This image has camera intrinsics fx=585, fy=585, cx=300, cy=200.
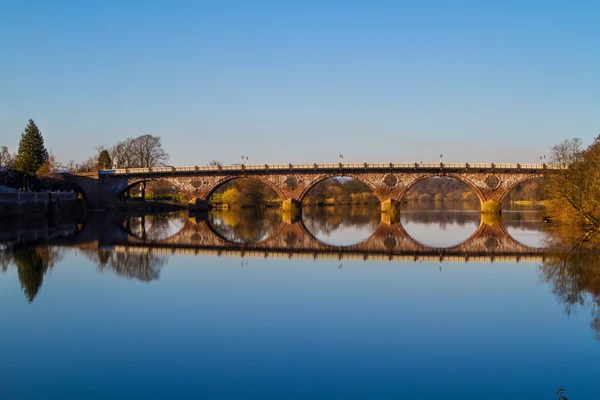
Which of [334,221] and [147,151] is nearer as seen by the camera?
[334,221]

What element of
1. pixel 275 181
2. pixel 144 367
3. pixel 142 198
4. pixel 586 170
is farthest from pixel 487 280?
pixel 142 198

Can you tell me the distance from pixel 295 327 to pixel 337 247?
18584mm

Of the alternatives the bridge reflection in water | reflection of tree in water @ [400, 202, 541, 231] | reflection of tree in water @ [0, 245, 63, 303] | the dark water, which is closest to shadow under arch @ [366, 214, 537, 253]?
the bridge reflection in water

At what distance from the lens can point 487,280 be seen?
65.7ft

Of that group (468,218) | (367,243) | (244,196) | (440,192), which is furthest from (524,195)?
(367,243)

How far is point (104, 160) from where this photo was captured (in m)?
88.4

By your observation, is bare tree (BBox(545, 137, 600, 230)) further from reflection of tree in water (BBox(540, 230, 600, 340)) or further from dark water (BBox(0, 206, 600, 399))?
dark water (BBox(0, 206, 600, 399))

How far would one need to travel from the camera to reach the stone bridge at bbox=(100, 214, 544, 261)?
27.5 meters

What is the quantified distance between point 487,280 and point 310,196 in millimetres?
78818

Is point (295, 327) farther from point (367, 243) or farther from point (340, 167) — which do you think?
point (340, 167)

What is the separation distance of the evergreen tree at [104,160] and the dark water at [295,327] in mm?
64335

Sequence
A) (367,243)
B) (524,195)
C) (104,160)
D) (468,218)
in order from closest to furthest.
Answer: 1. (367,243)
2. (468,218)
3. (104,160)
4. (524,195)

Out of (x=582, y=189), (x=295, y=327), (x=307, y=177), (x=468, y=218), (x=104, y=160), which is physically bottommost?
(x=295, y=327)

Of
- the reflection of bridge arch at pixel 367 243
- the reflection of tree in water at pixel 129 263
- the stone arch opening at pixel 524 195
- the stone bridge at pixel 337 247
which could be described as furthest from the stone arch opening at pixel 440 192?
the reflection of tree in water at pixel 129 263
